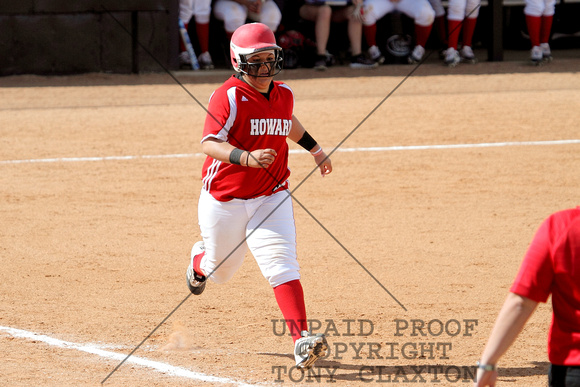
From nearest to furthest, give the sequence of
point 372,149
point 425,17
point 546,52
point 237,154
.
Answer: point 237,154, point 372,149, point 425,17, point 546,52

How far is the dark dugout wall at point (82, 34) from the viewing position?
1366cm

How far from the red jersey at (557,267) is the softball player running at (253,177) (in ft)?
5.82

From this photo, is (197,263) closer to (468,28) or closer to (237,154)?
(237,154)

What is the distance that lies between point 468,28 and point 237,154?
37.8ft

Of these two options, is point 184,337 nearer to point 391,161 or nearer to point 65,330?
point 65,330

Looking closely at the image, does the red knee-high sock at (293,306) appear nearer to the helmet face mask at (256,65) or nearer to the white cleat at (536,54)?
the helmet face mask at (256,65)

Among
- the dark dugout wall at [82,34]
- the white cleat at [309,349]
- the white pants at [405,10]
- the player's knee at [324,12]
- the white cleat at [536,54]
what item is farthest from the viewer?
the white cleat at [536,54]

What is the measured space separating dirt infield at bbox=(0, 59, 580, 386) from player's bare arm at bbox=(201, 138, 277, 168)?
1079 millimetres

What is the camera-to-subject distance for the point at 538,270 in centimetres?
263

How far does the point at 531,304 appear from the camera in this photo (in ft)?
8.77

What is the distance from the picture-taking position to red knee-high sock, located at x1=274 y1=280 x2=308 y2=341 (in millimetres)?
4312

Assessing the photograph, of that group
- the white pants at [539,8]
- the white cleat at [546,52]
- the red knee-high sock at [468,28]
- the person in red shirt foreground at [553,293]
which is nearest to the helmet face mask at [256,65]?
the person in red shirt foreground at [553,293]

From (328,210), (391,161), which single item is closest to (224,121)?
(328,210)

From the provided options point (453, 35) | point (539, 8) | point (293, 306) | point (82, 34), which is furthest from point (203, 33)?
point (293, 306)
